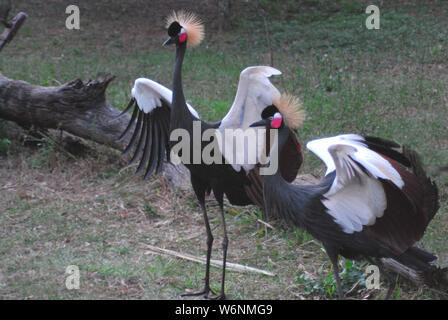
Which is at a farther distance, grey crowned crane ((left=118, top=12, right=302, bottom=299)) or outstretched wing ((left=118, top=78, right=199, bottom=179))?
outstretched wing ((left=118, top=78, right=199, bottom=179))

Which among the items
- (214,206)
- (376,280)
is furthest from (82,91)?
(376,280)

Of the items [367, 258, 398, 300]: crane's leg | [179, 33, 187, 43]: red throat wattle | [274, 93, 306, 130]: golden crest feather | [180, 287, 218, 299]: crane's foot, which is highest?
[179, 33, 187, 43]: red throat wattle

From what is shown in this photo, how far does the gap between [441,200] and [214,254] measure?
2057mm

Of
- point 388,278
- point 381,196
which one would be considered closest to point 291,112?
point 381,196

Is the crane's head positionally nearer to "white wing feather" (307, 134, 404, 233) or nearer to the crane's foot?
"white wing feather" (307, 134, 404, 233)

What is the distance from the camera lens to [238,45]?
1033cm

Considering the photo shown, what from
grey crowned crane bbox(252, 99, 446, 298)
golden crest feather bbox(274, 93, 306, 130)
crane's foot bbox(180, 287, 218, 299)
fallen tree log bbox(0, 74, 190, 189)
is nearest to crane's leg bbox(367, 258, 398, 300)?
grey crowned crane bbox(252, 99, 446, 298)

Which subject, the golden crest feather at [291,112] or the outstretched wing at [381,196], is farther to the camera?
the golden crest feather at [291,112]

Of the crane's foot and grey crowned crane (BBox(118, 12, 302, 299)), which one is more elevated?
grey crowned crane (BBox(118, 12, 302, 299))

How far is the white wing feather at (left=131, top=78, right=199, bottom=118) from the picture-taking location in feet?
14.1

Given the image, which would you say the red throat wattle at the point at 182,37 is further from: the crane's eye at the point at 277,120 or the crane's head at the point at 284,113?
the crane's eye at the point at 277,120

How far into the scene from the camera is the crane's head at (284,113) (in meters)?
3.67

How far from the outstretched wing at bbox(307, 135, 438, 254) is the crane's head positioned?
1.12ft

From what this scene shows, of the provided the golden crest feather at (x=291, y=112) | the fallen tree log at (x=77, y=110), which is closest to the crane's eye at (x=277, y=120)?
the golden crest feather at (x=291, y=112)
